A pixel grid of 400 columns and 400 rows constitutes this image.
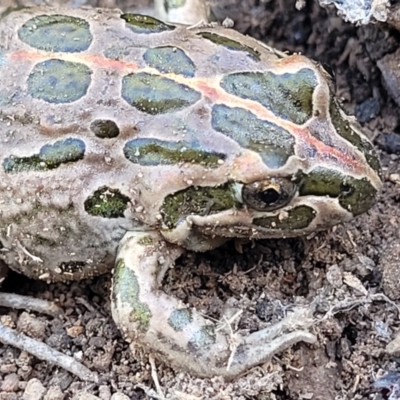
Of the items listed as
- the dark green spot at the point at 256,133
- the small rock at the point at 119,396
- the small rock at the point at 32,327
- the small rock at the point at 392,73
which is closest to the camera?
the dark green spot at the point at 256,133

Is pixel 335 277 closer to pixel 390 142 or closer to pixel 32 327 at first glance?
pixel 390 142

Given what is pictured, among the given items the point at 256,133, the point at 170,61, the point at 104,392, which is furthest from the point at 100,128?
the point at 104,392

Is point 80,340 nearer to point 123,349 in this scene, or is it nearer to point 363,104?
point 123,349

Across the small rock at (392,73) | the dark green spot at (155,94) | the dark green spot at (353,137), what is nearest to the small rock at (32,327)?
the dark green spot at (155,94)

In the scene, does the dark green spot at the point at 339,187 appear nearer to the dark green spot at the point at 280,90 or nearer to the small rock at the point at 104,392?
the dark green spot at the point at 280,90

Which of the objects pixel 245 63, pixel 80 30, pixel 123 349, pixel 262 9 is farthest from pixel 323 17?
pixel 123 349

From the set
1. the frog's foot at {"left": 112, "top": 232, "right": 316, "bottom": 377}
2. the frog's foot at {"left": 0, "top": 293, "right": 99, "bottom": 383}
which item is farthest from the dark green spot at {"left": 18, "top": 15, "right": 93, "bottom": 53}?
the frog's foot at {"left": 0, "top": 293, "right": 99, "bottom": 383}

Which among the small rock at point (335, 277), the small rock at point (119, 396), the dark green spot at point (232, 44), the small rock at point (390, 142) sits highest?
the dark green spot at point (232, 44)
